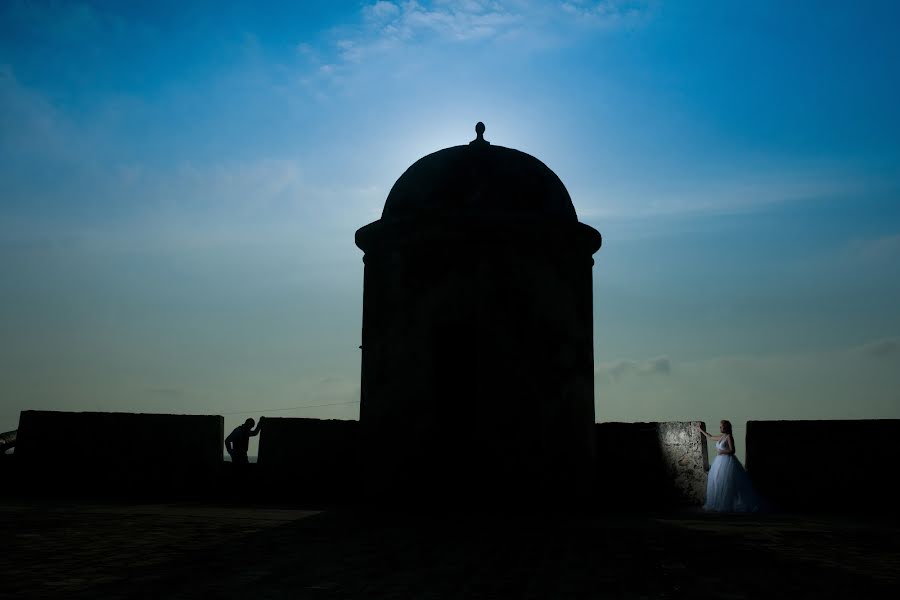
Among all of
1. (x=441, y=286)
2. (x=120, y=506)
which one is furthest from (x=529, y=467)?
(x=120, y=506)

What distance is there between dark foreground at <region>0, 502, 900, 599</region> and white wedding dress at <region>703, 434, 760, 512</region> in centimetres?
219

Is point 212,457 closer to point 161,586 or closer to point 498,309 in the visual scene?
point 498,309

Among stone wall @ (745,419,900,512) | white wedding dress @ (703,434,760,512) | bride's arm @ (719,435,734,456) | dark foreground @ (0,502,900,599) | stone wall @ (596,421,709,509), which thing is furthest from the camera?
stone wall @ (596,421,709,509)

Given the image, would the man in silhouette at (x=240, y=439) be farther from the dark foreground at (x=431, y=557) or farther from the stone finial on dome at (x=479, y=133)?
the stone finial on dome at (x=479, y=133)

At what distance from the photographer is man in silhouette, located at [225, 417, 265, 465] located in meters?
12.3

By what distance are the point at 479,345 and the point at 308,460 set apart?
140 inches

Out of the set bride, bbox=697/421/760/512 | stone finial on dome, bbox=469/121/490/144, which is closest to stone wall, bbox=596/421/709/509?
bride, bbox=697/421/760/512

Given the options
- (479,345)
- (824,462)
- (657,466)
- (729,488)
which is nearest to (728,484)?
(729,488)

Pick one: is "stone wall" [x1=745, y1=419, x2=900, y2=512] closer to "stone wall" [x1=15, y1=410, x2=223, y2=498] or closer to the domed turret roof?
the domed turret roof

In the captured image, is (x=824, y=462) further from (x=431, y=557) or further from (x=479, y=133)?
(x=431, y=557)

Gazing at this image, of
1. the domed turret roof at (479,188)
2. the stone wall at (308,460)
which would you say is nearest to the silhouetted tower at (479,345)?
the domed turret roof at (479,188)

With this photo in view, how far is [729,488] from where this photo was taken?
10.4m

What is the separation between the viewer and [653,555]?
216 inches

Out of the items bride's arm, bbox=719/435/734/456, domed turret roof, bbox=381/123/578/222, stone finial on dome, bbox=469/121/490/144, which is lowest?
bride's arm, bbox=719/435/734/456
